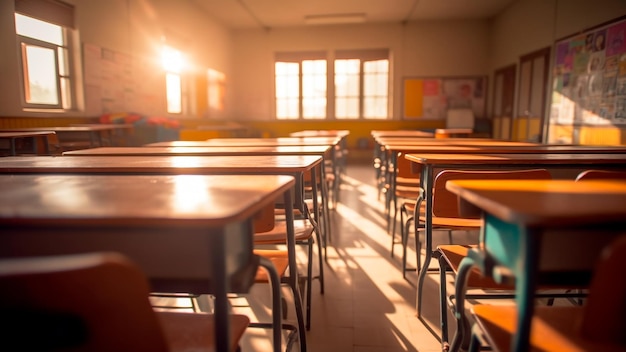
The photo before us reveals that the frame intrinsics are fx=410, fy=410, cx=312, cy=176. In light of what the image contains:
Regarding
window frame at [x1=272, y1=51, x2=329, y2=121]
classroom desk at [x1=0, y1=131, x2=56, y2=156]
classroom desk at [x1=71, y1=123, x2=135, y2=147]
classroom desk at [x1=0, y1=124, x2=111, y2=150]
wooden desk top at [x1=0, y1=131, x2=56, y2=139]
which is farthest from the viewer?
window frame at [x1=272, y1=51, x2=329, y2=121]

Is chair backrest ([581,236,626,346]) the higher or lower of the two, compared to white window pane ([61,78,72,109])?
lower

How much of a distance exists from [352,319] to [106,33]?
546cm

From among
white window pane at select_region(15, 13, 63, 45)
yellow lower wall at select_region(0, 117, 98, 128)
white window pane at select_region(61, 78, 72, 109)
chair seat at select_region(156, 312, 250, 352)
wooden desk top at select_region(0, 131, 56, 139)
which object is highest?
white window pane at select_region(15, 13, 63, 45)

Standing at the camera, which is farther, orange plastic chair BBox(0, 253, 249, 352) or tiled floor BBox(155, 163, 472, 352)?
tiled floor BBox(155, 163, 472, 352)

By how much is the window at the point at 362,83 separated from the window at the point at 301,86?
40 centimetres

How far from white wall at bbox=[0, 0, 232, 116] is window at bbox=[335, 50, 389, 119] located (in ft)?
9.21

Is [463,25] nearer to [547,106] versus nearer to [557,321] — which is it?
[547,106]

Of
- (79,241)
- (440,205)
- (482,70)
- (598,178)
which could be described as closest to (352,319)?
(440,205)

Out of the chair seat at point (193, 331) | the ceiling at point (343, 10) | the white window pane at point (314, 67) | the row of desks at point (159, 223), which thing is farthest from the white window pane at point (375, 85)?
the chair seat at point (193, 331)

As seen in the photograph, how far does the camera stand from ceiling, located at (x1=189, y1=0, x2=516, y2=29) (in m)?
8.12

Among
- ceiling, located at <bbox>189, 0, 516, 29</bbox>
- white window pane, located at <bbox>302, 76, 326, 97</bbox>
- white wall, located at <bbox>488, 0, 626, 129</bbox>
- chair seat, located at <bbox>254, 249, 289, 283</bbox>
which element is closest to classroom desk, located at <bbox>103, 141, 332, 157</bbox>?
chair seat, located at <bbox>254, 249, 289, 283</bbox>

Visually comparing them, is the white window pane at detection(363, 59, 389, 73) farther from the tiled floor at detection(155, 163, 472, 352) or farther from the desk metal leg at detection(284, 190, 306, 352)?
the desk metal leg at detection(284, 190, 306, 352)

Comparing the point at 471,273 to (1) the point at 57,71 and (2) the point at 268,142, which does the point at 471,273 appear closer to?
(2) the point at 268,142

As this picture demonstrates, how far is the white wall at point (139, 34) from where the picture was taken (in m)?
4.16
